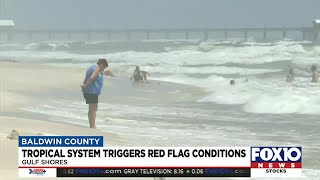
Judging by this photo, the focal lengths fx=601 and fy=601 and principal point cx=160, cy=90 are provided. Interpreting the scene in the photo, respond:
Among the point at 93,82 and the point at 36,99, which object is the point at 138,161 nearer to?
the point at 93,82

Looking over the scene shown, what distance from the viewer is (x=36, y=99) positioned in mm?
15531

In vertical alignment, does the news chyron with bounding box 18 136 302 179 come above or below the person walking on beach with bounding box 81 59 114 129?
below

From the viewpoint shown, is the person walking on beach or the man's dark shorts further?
the man's dark shorts

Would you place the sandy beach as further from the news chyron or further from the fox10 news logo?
the fox10 news logo

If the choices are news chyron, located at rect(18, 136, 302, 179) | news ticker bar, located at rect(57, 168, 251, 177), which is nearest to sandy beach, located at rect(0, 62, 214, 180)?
news chyron, located at rect(18, 136, 302, 179)

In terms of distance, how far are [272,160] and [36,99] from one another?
10851 millimetres

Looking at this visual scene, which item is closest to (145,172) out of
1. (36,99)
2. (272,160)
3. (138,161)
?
(138,161)

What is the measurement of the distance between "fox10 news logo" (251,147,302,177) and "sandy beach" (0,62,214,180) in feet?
7.42

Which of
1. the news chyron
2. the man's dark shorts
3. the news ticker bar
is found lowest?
the news ticker bar

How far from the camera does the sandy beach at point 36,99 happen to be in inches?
276

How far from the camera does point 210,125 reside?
11.8 m

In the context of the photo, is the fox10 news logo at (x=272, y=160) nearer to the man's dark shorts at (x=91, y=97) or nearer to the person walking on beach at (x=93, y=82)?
the person walking on beach at (x=93, y=82)

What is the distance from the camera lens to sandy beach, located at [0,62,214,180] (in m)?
7.01

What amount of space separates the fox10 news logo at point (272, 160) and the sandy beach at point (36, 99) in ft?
7.42
